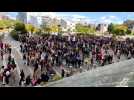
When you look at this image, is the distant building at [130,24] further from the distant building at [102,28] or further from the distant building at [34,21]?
the distant building at [34,21]

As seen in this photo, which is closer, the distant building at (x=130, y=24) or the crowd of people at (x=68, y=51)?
the distant building at (x=130, y=24)

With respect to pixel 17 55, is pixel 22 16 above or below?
above

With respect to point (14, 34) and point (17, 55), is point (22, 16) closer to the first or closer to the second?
point (14, 34)

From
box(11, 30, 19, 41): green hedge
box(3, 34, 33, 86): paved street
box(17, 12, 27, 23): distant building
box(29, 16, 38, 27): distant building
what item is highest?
box(17, 12, 27, 23): distant building

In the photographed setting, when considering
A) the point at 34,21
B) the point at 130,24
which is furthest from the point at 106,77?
the point at 34,21

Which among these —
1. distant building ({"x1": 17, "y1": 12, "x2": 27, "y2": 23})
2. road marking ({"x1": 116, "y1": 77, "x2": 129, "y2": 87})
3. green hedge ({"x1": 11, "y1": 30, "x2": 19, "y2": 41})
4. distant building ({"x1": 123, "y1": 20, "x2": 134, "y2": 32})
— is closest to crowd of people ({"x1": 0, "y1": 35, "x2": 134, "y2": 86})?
green hedge ({"x1": 11, "y1": 30, "x2": 19, "y2": 41})

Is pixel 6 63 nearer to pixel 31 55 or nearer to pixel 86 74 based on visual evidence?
pixel 31 55

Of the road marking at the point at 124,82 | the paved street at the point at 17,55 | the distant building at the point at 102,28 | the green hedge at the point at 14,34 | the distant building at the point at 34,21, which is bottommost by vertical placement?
the road marking at the point at 124,82

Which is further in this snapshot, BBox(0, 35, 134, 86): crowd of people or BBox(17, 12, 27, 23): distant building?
BBox(0, 35, 134, 86): crowd of people

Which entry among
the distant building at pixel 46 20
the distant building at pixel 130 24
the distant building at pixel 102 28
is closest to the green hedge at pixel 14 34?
the distant building at pixel 46 20

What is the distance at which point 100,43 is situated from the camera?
13273 mm

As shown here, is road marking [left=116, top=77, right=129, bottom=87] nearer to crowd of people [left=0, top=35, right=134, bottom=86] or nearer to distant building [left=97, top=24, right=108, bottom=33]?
crowd of people [left=0, top=35, right=134, bottom=86]

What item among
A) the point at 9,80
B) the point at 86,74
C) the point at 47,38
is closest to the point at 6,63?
the point at 9,80

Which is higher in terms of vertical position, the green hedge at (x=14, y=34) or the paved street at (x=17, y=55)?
the green hedge at (x=14, y=34)
